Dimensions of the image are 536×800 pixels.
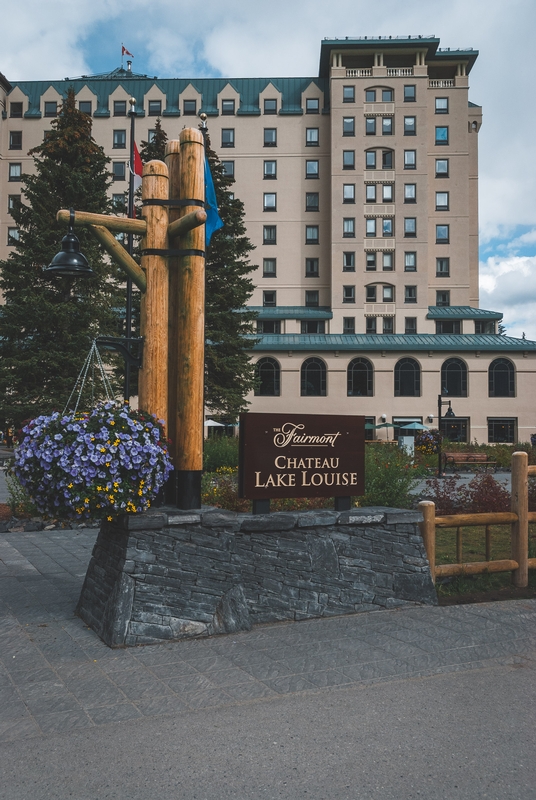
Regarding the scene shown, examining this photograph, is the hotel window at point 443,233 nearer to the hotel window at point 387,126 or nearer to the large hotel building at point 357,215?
the large hotel building at point 357,215

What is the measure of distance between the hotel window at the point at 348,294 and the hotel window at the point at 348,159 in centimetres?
993

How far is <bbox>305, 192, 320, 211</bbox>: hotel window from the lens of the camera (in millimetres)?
60719

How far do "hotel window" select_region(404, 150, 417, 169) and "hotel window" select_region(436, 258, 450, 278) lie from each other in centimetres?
788

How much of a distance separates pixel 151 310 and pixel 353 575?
3.49 meters

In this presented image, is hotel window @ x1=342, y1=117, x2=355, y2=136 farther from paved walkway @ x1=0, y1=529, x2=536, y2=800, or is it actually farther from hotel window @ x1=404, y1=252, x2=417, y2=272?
paved walkway @ x1=0, y1=529, x2=536, y2=800

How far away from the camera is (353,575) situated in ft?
24.6

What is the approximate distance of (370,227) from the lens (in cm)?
5831

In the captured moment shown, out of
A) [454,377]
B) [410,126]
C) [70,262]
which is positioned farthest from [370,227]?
[70,262]

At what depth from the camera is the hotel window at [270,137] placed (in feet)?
201

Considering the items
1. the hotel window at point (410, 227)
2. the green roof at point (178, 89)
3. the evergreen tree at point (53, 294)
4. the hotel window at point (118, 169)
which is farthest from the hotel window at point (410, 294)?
the evergreen tree at point (53, 294)

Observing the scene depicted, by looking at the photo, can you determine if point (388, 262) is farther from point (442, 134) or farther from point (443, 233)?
point (442, 134)

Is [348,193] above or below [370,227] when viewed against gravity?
above

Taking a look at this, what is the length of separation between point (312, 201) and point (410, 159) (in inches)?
341

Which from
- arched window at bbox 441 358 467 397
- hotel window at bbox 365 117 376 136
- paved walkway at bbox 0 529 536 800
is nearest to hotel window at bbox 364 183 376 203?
hotel window at bbox 365 117 376 136
